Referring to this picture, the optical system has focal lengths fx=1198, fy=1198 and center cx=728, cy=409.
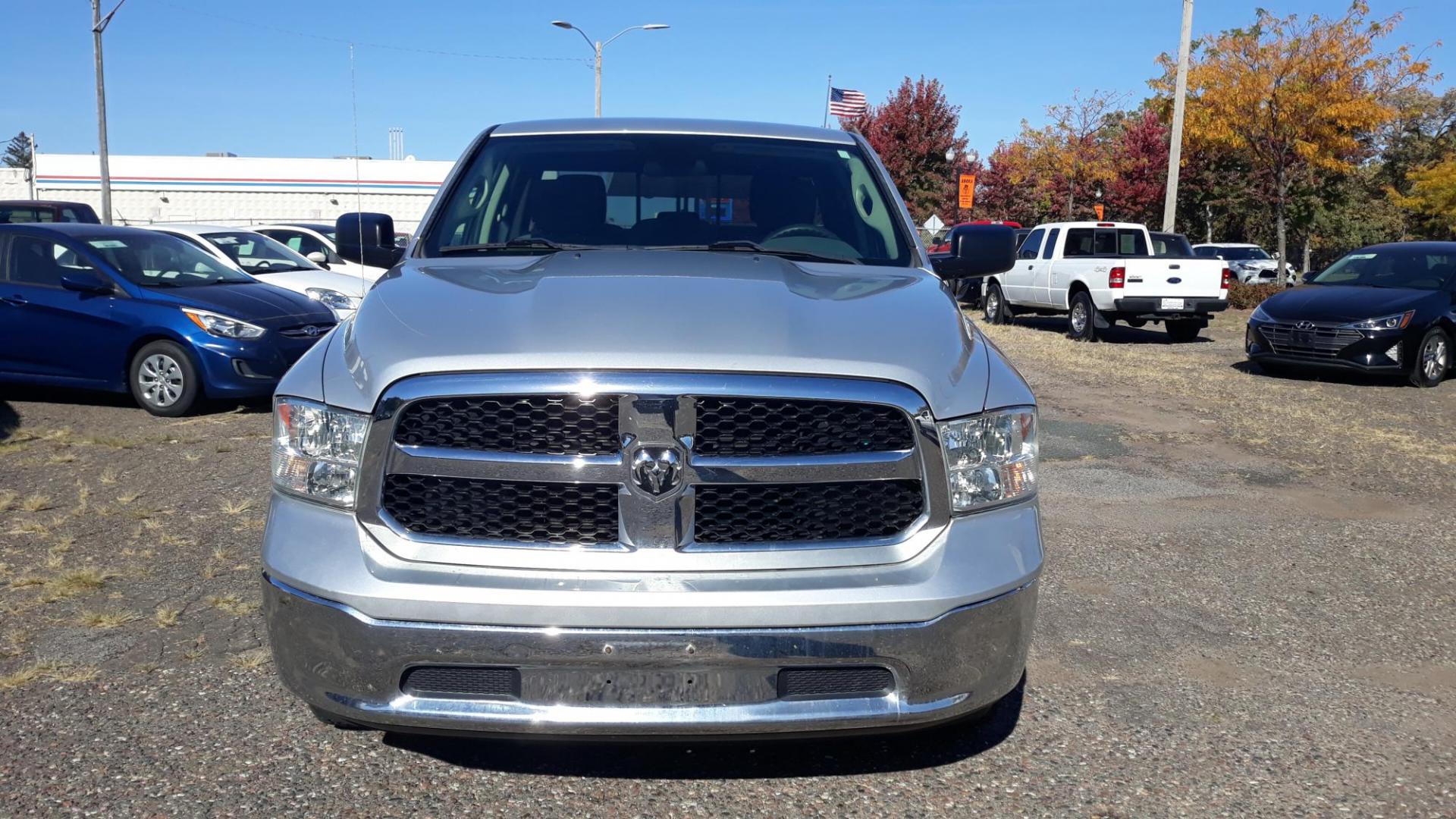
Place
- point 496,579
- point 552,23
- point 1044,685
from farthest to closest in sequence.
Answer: point 552,23, point 1044,685, point 496,579

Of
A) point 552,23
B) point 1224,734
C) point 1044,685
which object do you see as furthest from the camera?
point 552,23

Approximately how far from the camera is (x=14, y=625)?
4.36m

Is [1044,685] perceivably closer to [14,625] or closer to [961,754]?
[961,754]

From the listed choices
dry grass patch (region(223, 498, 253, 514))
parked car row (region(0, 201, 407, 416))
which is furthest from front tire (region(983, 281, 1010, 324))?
dry grass patch (region(223, 498, 253, 514))

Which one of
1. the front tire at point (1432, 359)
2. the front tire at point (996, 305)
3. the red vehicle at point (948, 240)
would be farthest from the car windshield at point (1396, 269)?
the front tire at point (996, 305)

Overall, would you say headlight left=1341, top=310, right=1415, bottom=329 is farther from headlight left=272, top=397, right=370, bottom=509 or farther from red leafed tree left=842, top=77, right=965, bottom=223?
red leafed tree left=842, top=77, right=965, bottom=223

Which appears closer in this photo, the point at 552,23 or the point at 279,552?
the point at 279,552

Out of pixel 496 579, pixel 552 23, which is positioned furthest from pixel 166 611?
pixel 552 23

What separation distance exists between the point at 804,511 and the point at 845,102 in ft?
121

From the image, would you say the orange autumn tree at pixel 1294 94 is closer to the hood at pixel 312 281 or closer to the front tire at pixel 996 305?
the front tire at pixel 996 305

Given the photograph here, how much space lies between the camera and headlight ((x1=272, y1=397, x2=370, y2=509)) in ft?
9.17

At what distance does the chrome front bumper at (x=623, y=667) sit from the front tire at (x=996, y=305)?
61.6ft

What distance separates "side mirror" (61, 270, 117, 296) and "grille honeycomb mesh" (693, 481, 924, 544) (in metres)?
8.41

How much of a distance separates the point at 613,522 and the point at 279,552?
80 cm
